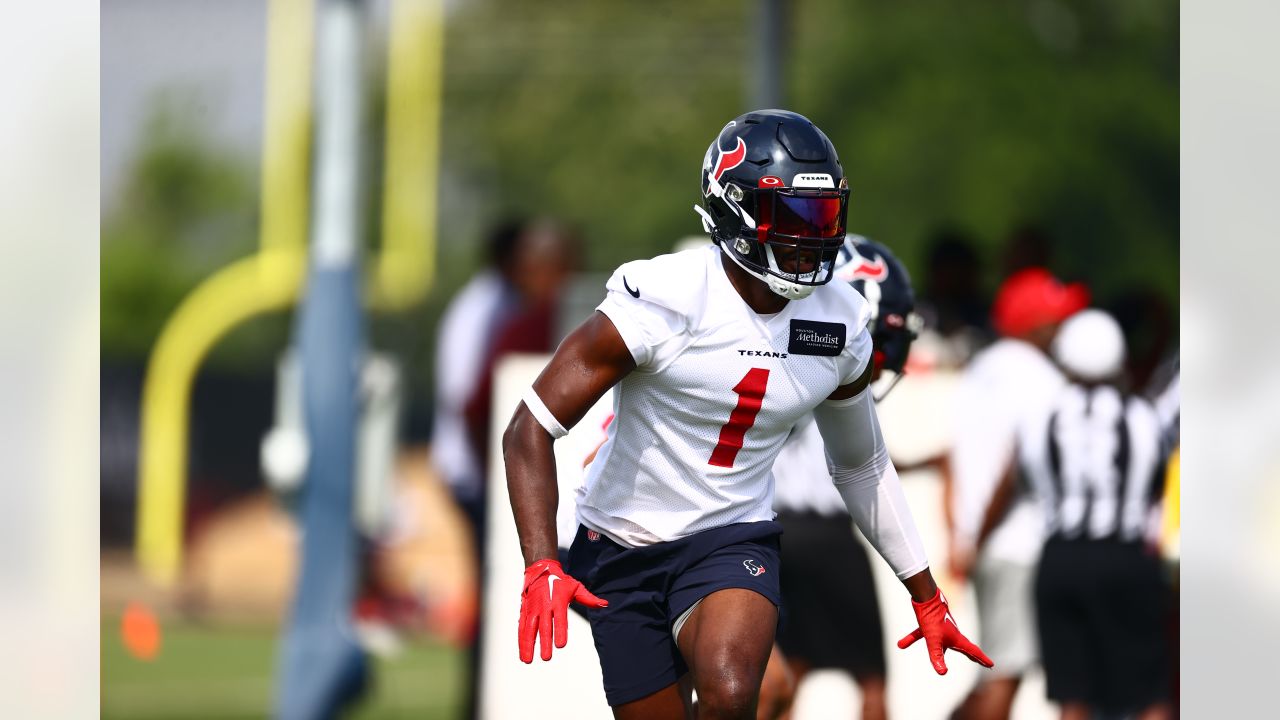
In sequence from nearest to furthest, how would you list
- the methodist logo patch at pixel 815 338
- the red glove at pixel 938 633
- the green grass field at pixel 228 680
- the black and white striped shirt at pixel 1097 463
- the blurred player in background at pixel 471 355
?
the methodist logo patch at pixel 815 338 → the red glove at pixel 938 633 → the black and white striped shirt at pixel 1097 463 → the blurred player in background at pixel 471 355 → the green grass field at pixel 228 680

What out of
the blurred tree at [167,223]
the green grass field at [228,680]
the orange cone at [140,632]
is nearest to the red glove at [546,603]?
the green grass field at [228,680]

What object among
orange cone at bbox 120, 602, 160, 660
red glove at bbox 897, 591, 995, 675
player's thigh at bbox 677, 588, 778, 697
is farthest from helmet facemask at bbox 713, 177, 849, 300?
orange cone at bbox 120, 602, 160, 660

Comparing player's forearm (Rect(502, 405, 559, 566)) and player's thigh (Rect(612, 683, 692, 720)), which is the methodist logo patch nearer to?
player's forearm (Rect(502, 405, 559, 566))

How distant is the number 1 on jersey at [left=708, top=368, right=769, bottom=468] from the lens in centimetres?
466

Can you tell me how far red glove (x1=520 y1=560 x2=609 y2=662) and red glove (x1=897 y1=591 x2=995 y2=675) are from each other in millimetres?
1241

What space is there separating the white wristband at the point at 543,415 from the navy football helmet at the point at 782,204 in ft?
2.26

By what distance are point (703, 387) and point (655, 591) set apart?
2.08ft

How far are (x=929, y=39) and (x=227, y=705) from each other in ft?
82.6

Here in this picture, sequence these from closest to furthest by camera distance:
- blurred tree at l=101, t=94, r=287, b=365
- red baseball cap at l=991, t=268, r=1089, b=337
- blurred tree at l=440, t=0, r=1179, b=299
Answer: red baseball cap at l=991, t=268, r=1089, b=337 < blurred tree at l=101, t=94, r=287, b=365 < blurred tree at l=440, t=0, r=1179, b=299

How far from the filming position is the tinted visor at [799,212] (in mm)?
4586

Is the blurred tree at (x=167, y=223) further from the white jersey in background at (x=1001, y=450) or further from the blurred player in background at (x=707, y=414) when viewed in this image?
the blurred player in background at (x=707, y=414)

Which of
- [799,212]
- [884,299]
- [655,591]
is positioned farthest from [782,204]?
[884,299]

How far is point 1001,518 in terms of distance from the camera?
26.0 feet
